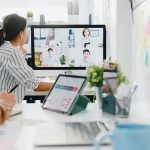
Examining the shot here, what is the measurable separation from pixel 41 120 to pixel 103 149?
0.50 m

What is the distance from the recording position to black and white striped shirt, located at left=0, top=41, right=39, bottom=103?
2.14 meters

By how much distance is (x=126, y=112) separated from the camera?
4.68 feet

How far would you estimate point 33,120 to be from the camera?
4.67 ft

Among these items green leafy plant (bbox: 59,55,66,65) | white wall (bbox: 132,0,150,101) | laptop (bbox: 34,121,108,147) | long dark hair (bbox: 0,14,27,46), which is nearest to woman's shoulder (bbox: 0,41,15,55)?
long dark hair (bbox: 0,14,27,46)

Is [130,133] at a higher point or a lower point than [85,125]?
higher

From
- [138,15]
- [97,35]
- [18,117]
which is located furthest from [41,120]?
[97,35]

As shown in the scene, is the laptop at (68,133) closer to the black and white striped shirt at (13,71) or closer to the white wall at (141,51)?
the white wall at (141,51)

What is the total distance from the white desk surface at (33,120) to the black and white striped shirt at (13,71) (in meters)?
0.40

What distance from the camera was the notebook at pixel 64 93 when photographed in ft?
5.17

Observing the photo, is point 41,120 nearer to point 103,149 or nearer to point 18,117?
point 18,117

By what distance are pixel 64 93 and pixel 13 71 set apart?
2.04 feet

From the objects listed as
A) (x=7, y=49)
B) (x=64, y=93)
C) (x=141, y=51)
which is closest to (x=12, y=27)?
(x=7, y=49)

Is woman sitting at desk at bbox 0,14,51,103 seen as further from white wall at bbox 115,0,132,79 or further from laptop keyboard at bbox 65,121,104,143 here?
→ laptop keyboard at bbox 65,121,104,143

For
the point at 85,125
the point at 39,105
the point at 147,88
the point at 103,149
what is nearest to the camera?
the point at 103,149
